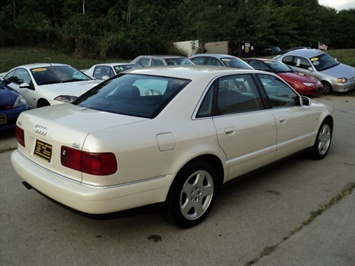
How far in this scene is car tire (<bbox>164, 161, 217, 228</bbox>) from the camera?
327cm

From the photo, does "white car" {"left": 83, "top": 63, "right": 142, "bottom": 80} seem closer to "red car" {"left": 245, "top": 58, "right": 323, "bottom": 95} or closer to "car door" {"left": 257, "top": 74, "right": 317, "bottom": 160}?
"red car" {"left": 245, "top": 58, "right": 323, "bottom": 95}

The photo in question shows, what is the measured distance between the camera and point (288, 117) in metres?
4.59

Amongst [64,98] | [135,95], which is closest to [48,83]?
[64,98]

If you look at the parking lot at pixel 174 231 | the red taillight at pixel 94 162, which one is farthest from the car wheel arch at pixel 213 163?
the red taillight at pixel 94 162

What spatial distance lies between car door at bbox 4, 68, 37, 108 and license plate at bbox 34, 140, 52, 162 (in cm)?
498

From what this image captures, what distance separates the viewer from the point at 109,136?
287 centimetres

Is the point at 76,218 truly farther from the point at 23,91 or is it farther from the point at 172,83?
the point at 23,91

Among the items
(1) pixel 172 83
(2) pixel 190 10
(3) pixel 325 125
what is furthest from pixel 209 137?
(2) pixel 190 10

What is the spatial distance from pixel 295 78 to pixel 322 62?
7.54 feet

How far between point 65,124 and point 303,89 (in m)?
10.5

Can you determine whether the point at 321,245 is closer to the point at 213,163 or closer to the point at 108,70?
the point at 213,163

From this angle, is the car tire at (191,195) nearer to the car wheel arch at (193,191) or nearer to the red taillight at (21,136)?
the car wheel arch at (193,191)

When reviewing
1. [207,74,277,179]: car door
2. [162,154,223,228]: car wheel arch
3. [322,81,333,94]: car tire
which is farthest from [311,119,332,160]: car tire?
[322,81,333,94]: car tire

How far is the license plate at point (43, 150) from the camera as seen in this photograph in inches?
125
